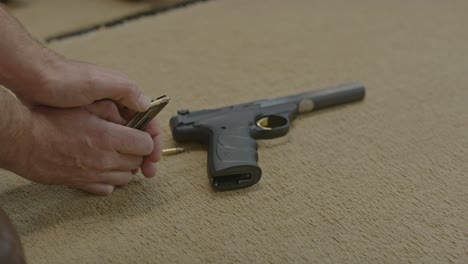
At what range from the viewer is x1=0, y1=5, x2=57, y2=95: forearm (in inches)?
38.4

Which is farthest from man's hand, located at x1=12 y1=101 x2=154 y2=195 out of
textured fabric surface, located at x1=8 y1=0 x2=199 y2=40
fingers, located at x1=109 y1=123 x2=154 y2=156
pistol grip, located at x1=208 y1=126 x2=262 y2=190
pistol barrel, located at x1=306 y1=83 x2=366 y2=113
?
textured fabric surface, located at x1=8 y1=0 x2=199 y2=40

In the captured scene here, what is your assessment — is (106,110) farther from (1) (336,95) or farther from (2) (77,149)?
(1) (336,95)

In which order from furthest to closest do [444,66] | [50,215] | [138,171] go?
[444,66] < [138,171] < [50,215]

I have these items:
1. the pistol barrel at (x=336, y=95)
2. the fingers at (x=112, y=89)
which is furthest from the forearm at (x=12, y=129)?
the pistol barrel at (x=336, y=95)

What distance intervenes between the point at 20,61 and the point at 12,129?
0.43 ft

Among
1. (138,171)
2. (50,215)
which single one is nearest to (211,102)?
(138,171)

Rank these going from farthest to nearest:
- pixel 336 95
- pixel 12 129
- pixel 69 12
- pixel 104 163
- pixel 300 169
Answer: pixel 69 12 → pixel 336 95 → pixel 300 169 → pixel 104 163 → pixel 12 129

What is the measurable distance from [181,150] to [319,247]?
0.42 metres

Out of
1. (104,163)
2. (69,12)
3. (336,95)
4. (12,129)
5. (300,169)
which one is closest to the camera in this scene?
(12,129)

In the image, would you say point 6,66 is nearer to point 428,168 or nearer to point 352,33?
point 428,168

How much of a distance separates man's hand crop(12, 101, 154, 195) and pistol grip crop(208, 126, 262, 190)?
134 millimetres

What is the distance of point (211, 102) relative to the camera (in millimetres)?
1466

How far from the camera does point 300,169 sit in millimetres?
1168

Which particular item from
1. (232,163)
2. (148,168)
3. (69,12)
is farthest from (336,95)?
(69,12)
